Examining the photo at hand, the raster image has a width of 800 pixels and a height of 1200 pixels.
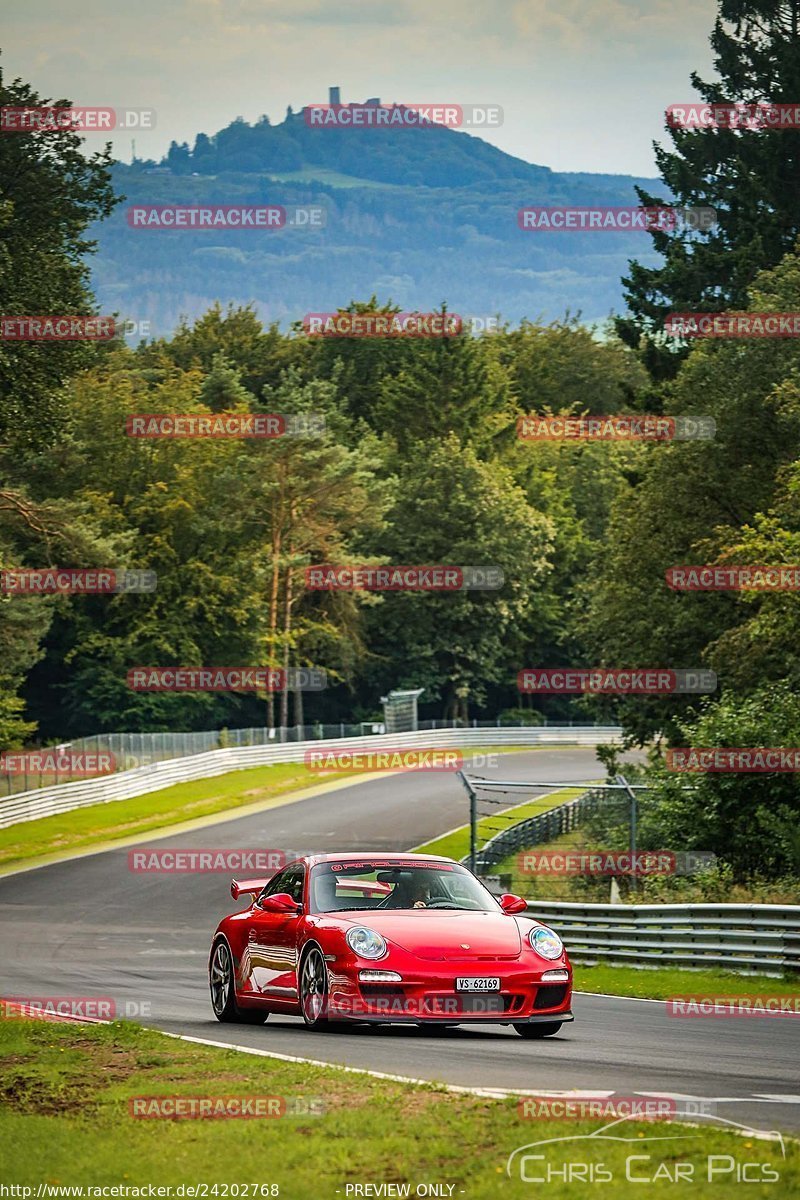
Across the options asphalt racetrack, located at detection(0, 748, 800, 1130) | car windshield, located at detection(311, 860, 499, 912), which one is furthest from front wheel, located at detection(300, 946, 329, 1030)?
car windshield, located at detection(311, 860, 499, 912)

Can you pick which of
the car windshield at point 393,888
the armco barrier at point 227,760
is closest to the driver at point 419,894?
the car windshield at point 393,888

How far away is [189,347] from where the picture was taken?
108688 millimetres

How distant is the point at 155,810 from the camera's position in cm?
5638

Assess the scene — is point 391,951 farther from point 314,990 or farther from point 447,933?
point 314,990

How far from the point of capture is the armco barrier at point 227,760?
52875 millimetres

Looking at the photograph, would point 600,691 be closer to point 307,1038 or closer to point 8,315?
point 8,315

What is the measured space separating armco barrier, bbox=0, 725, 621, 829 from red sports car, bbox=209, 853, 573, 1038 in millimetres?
37075

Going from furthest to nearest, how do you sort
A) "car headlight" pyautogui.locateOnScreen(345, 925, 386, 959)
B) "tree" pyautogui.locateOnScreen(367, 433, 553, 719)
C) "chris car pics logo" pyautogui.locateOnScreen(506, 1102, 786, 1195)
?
A: 1. "tree" pyautogui.locateOnScreen(367, 433, 553, 719)
2. "car headlight" pyautogui.locateOnScreen(345, 925, 386, 959)
3. "chris car pics logo" pyautogui.locateOnScreen(506, 1102, 786, 1195)

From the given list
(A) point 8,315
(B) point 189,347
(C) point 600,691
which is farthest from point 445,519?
(A) point 8,315

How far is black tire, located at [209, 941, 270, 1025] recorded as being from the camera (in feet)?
49.6

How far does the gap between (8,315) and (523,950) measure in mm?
27443

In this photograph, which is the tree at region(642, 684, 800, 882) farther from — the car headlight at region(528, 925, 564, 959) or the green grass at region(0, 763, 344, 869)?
the green grass at region(0, 763, 344, 869)

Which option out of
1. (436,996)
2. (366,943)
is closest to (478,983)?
(436,996)

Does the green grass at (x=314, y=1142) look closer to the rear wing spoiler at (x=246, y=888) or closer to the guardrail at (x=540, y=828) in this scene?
the rear wing spoiler at (x=246, y=888)
